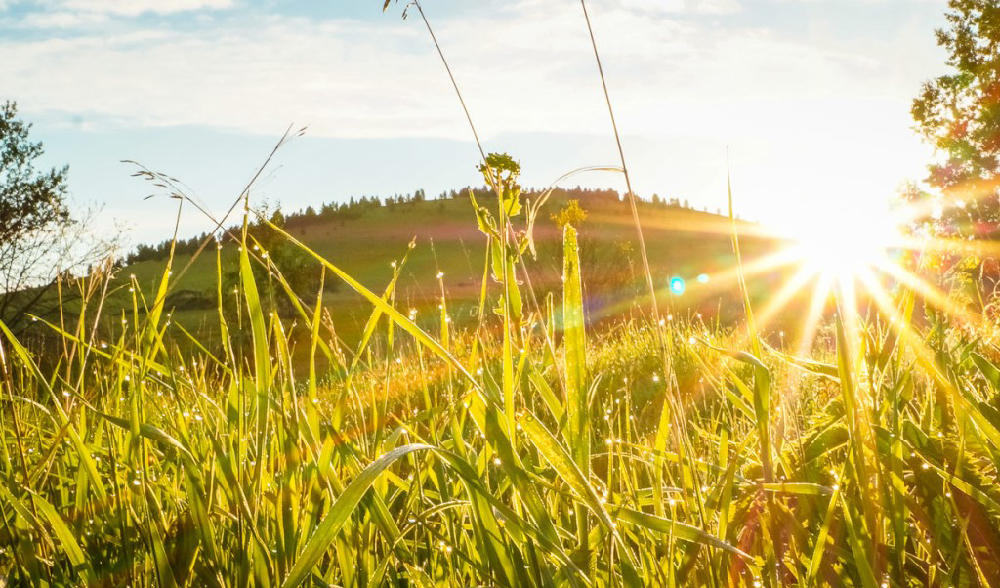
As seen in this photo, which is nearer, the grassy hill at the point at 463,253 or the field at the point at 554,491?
the field at the point at 554,491

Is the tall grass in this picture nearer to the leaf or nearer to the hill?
the leaf

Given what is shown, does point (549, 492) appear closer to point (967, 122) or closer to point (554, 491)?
point (554, 491)

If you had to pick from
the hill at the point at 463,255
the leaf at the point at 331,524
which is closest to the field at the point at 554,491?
the leaf at the point at 331,524

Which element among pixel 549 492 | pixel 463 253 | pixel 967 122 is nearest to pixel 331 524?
pixel 549 492

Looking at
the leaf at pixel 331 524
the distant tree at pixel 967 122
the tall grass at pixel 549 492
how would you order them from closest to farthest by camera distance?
the leaf at pixel 331 524
the tall grass at pixel 549 492
the distant tree at pixel 967 122

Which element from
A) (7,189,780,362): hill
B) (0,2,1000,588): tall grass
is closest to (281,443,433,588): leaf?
(0,2,1000,588): tall grass

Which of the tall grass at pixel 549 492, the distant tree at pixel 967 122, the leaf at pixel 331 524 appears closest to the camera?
the leaf at pixel 331 524

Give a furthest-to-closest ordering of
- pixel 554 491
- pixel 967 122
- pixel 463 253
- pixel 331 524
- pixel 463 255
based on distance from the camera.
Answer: pixel 463 255 → pixel 463 253 → pixel 967 122 → pixel 554 491 → pixel 331 524

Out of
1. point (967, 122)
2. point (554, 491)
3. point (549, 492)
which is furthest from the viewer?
point (967, 122)

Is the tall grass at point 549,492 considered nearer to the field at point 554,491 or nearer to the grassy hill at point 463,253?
the field at point 554,491

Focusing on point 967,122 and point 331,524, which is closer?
point 331,524

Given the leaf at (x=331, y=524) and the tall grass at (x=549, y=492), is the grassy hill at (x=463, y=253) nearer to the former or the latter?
the tall grass at (x=549, y=492)

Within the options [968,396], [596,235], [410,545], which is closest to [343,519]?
[410,545]

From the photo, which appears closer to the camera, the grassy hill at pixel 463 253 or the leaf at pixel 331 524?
the leaf at pixel 331 524
